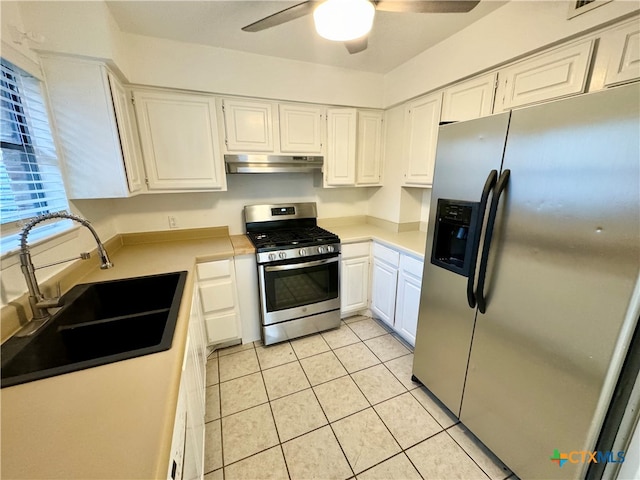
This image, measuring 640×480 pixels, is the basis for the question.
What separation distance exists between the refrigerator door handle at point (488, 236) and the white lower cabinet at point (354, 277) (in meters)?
1.30

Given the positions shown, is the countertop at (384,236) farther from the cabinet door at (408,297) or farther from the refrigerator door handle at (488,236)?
the refrigerator door handle at (488,236)

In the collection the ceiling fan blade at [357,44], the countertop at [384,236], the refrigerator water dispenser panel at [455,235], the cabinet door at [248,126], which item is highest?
the ceiling fan blade at [357,44]

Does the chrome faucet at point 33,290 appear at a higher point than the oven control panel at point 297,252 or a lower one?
higher

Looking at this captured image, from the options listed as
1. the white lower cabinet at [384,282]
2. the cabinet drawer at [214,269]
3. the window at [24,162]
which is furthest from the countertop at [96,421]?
the white lower cabinet at [384,282]

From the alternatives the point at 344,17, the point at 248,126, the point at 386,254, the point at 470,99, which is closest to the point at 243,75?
the point at 248,126

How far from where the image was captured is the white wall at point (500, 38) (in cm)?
127

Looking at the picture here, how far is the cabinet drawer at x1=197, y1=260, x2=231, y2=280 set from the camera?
6.50 feet

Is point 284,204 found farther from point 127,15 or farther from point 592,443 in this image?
point 592,443

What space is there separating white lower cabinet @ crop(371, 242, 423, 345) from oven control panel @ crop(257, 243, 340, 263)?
1.53 feet

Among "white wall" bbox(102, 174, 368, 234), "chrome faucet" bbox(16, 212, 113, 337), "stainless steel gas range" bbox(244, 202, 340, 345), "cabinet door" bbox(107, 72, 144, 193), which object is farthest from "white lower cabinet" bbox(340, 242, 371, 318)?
"chrome faucet" bbox(16, 212, 113, 337)

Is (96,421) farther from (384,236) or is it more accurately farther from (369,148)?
(369,148)

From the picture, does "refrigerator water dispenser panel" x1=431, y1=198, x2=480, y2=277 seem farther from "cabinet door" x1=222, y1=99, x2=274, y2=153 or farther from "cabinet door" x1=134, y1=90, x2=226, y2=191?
"cabinet door" x1=134, y1=90, x2=226, y2=191

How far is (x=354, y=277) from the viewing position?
8.43 ft

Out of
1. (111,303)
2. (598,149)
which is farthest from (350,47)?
(111,303)
